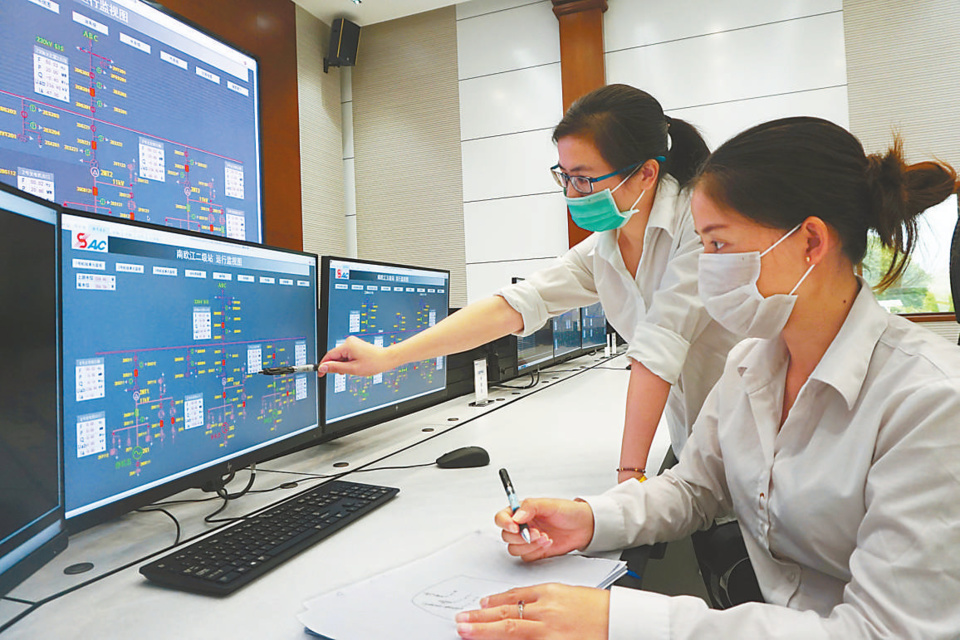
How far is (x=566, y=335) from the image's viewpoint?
3143 millimetres

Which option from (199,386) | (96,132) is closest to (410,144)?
(96,132)

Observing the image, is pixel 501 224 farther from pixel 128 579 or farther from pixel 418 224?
pixel 128 579

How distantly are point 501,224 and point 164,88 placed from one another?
251cm

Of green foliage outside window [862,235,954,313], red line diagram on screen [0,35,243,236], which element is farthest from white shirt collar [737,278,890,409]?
green foliage outside window [862,235,954,313]

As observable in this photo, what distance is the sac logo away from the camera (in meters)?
0.79

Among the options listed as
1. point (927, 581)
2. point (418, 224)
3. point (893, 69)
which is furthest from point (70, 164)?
point (893, 69)

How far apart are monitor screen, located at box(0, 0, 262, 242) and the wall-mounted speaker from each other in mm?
1638

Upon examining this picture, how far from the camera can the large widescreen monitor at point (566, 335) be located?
296 centimetres

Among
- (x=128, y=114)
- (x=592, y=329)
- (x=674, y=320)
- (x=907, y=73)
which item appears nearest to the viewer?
(x=674, y=320)

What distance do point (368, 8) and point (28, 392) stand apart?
14.8ft

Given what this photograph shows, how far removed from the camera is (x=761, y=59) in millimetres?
3867

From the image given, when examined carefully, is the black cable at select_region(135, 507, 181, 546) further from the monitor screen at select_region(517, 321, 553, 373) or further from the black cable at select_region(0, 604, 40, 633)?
the monitor screen at select_region(517, 321, 553, 373)

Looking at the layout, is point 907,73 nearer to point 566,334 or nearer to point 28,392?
point 566,334

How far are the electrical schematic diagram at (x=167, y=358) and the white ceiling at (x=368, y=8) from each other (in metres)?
3.90
